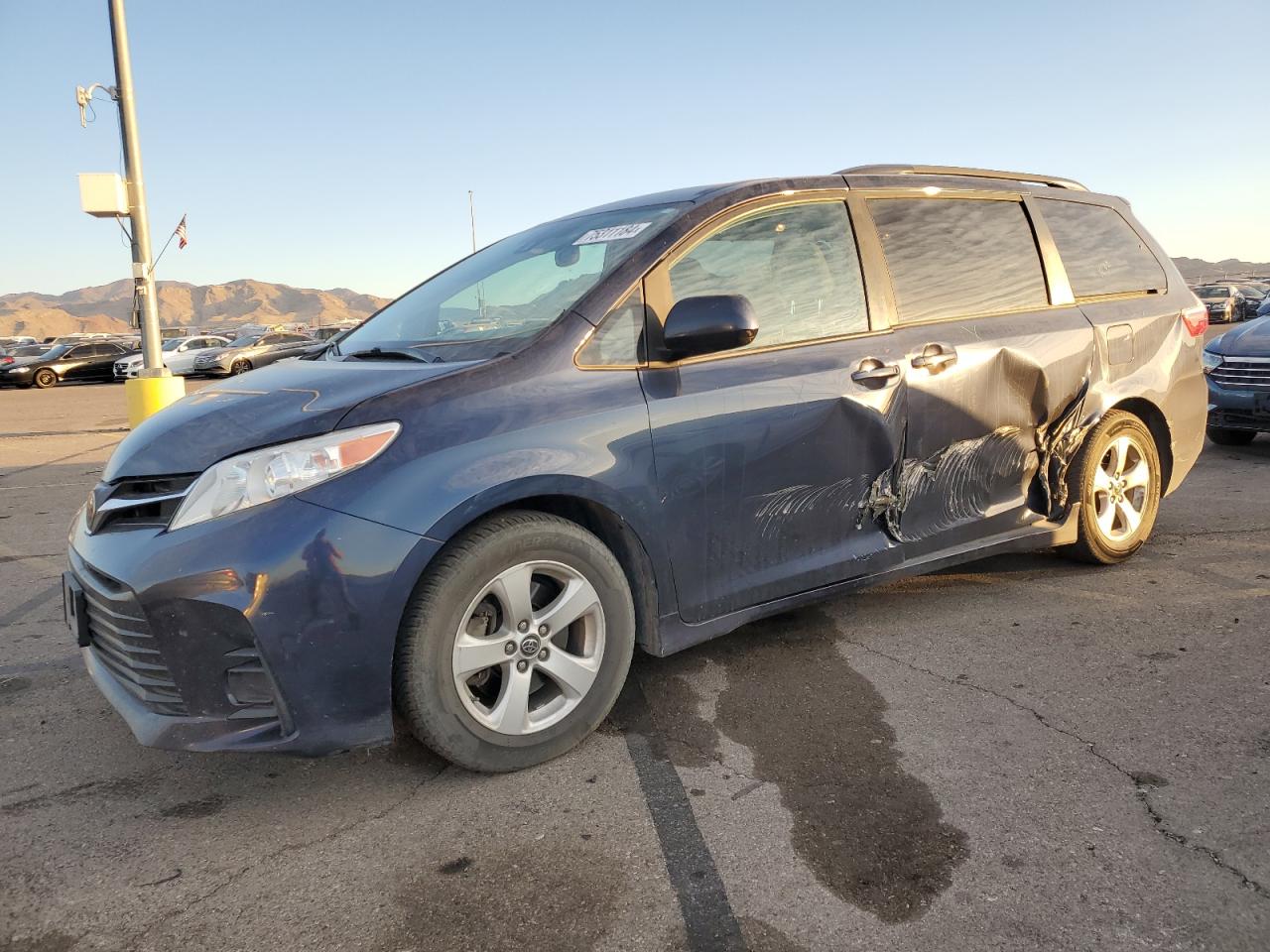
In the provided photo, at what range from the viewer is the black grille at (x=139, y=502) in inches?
103

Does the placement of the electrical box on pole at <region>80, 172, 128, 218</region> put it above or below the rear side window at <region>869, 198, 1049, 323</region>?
above

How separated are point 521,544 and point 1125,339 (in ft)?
10.7

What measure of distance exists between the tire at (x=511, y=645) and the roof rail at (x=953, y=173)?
2025mm

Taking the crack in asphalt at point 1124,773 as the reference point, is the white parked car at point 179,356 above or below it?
above

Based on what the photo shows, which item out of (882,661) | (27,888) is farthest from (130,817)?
(882,661)

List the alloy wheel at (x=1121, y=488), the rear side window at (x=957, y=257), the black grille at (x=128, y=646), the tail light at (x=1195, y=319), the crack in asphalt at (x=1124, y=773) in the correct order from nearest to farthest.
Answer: the crack in asphalt at (x=1124, y=773) < the black grille at (x=128, y=646) < the rear side window at (x=957, y=257) < the alloy wheel at (x=1121, y=488) < the tail light at (x=1195, y=319)

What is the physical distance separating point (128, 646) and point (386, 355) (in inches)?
49.1

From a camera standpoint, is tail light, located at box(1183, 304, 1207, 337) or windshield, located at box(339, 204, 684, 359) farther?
tail light, located at box(1183, 304, 1207, 337)

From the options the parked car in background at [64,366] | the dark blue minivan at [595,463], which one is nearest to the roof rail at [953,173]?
the dark blue minivan at [595,463]

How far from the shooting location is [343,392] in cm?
276

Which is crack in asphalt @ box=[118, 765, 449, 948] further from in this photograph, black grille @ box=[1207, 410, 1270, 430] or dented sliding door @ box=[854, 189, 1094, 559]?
black grille @ box=[1207, 410, 1270, 430]

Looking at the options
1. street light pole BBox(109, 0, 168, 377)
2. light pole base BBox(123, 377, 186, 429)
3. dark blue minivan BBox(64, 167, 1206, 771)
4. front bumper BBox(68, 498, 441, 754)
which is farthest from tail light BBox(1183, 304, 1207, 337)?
street light pole BBox(109, 0, 168, 377)

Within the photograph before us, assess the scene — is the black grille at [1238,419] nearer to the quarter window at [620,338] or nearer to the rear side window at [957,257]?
the rear side window at [957,257]

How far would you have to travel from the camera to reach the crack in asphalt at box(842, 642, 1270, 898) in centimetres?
221
